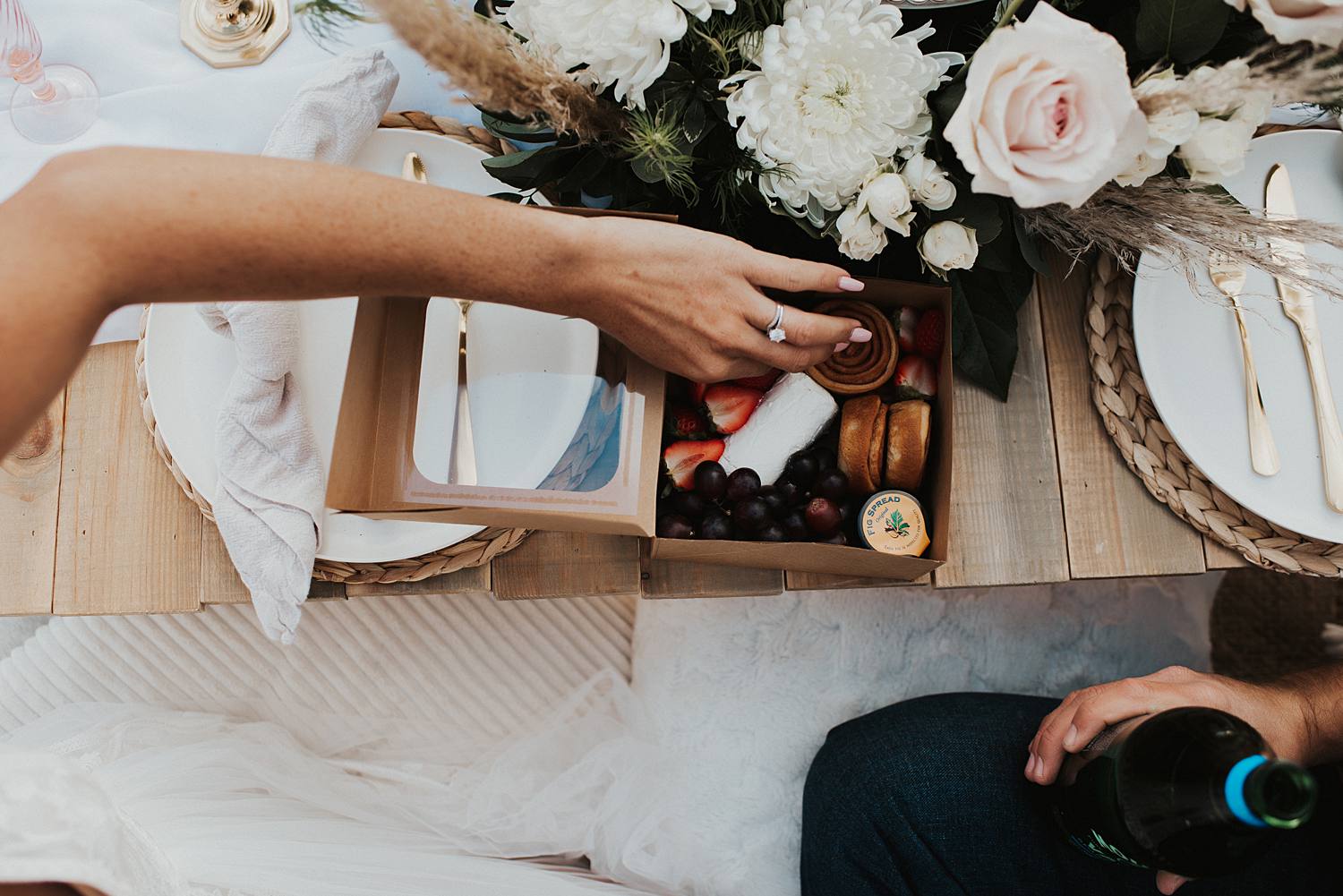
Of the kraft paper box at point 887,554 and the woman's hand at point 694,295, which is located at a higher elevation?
the woman's hand at point 694,295

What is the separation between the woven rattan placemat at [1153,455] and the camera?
79 centimetres

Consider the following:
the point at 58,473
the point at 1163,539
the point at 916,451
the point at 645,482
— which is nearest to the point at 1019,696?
the point at 1163,539

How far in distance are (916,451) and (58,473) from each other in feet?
2.77

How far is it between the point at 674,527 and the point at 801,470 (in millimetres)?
129

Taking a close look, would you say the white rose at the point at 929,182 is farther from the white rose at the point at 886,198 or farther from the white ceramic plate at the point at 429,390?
the white ceramic plate at the point at 429,390

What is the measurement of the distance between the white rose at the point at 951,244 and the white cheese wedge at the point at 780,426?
0.56 feet

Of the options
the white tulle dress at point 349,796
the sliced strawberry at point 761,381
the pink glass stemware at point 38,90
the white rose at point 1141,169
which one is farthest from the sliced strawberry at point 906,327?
the pink glass stemware at point 38,90

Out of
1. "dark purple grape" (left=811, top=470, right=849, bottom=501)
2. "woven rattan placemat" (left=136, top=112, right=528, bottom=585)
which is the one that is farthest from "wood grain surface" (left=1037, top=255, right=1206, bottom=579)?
"woven rattan placemat" (left=136, top=112, right=528, bottom=585)

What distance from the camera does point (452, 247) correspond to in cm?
59

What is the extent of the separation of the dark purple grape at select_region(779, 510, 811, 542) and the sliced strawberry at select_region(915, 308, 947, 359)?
0.19 m

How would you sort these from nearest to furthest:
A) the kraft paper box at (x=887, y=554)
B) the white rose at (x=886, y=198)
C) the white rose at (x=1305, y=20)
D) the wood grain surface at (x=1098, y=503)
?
the white rose at (x=1305, y=20) → the white rose at (x=886, y=198) → the kraft paper box at (x=887, y=554) → the wood grain surface at (x=1098, y=503)

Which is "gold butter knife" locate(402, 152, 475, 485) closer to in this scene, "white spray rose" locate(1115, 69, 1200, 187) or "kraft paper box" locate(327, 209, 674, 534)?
"kraft paper box" locate(327, 209, 674, 534)

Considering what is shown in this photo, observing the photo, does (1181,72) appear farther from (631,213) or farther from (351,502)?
(351,502)

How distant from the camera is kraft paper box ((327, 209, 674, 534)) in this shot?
685 mm
